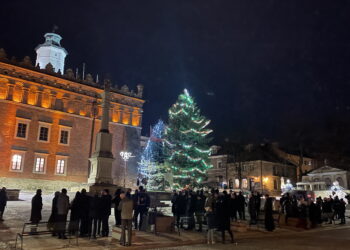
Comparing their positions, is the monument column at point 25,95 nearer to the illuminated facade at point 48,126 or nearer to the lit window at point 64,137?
the illuminated facade at point 48,126

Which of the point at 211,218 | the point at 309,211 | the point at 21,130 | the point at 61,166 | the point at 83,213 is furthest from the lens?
the point at 61,166

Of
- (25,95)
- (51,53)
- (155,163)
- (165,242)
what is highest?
(51,53)

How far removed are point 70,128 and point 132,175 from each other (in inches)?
440

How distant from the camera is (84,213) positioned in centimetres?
1266

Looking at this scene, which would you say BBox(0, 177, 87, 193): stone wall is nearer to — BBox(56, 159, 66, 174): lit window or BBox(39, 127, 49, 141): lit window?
BBox(56, 159, 66, 174): lit window

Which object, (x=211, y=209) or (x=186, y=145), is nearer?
(x=211, y=209)

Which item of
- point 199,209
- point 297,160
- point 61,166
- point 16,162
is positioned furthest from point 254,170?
point 199,209

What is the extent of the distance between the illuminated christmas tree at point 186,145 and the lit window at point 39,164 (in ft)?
51.0

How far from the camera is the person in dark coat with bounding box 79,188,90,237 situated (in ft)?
41.3

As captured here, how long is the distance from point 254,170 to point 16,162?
125 feet

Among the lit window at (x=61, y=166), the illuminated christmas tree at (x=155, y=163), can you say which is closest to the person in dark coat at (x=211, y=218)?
the illuminated christmas tree at (x=155, y=163)

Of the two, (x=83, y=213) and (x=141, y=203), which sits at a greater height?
(x=141, y=203)

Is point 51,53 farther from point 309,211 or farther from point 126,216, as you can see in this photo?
point 126,216

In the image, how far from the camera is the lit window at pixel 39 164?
39562mm
